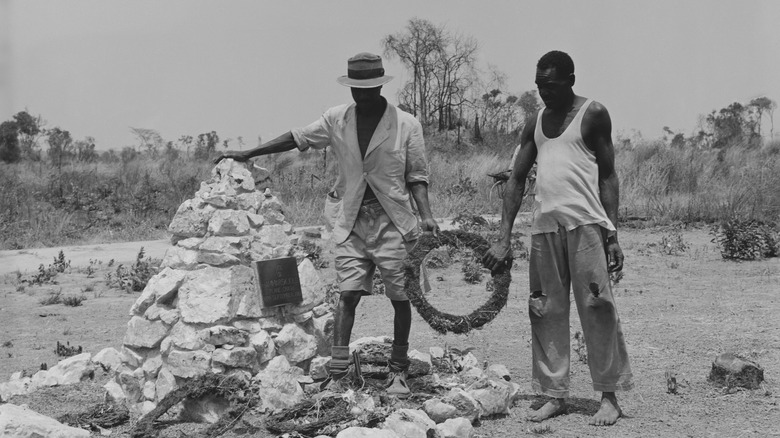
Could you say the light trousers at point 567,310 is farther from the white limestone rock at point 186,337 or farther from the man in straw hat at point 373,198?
the white limestone rock at point 186,337

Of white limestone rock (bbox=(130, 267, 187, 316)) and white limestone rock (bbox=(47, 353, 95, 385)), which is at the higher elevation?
white limestone rock (bbox=(130, 267, 187, 316))

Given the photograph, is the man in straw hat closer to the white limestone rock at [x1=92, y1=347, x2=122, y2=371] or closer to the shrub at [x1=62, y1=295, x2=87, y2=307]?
the white limestone rock at [x1=92, y1=347, x2=122, y2=371]

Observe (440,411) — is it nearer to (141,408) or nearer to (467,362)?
(467,362)

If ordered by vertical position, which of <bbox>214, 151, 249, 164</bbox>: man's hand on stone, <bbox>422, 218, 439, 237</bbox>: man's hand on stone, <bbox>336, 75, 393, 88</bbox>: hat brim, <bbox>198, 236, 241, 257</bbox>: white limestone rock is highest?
<bbox>336, 75, 393, 88</bbox>: hat brim

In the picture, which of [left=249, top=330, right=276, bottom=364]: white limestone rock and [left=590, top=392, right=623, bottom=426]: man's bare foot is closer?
[left=590, top=392, right=623, bottom=426]: man's bare foot

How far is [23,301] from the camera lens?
934 cm

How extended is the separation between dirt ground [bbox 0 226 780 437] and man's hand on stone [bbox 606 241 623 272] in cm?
94

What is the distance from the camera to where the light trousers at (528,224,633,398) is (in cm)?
462

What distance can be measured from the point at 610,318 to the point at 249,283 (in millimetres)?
2197

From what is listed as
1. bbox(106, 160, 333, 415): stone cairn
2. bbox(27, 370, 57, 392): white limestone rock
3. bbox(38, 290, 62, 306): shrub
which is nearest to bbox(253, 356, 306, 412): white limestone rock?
bbox(106, 160, 333, 415): stone cairn

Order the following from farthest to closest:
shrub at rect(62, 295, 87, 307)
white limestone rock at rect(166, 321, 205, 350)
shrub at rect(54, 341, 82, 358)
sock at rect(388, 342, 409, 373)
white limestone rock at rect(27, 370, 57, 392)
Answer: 1. shrub at rect(62, 295, 87, 307)
2. shrub at rect(54, 341, 82, 358)
3. white limestone rock at rect(27, 370, 57, 392)
4. sock at rect(388, 342, 409, 373)
5. white limestone rock at rect(166, 321, 205, 350)

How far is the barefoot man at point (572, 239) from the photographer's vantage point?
461 cm

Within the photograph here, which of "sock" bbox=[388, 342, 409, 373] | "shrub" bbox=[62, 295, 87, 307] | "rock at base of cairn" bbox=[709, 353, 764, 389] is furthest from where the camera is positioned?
"shrub" bbox=[62, 295, 87, 307]

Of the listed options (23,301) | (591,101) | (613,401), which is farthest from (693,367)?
(23,301)
